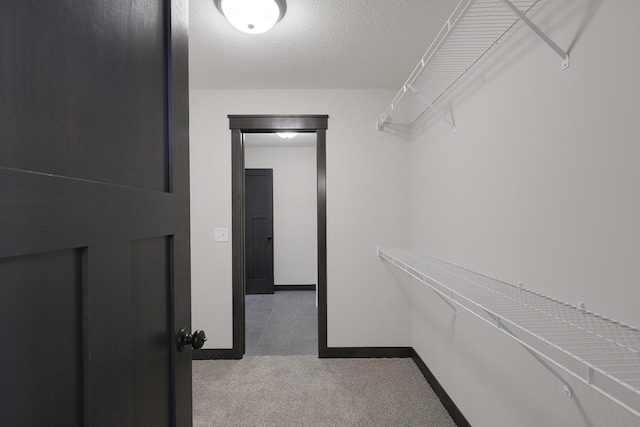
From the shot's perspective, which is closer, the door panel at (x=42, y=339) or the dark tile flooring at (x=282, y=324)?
the door panel at (x=42, y=339)

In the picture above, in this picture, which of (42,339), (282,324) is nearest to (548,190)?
(42,339)

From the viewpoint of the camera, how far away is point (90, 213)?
0.50 m

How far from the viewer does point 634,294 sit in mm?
793

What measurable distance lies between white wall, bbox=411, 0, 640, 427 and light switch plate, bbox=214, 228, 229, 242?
180 cm

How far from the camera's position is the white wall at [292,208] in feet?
16.0

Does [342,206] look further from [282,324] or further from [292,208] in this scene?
[292,208]

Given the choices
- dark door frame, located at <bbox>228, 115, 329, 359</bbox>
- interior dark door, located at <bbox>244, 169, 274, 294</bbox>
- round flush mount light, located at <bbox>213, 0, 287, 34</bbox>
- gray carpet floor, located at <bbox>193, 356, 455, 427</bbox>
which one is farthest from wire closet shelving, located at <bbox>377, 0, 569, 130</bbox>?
interior dark door, located at <bbox>244, 169, 274, 294</bbox>

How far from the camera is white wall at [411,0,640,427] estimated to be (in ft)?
2.69

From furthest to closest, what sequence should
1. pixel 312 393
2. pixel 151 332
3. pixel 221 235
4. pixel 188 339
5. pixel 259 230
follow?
pixel 259 230 < pixel 221 235 < pixel 312 393 < pixel 188 339 < pixel 151 332

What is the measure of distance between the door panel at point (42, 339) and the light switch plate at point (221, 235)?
217 centimetres

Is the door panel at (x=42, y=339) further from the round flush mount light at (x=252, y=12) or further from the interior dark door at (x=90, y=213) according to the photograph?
the round flush mount light at (x=252, y=12)

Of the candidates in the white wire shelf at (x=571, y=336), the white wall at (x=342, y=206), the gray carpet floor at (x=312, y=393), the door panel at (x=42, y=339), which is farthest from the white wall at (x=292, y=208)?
the door panel at (x=42, y=339)

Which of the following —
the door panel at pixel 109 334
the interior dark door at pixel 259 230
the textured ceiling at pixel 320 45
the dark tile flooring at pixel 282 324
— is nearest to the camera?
the door panel at pixel 109 334

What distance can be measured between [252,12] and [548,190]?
1549 mm
